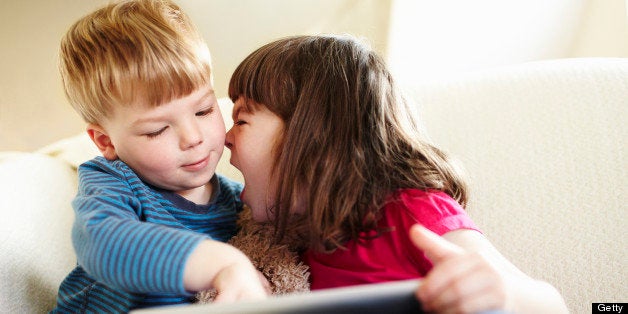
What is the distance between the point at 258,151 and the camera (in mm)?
940

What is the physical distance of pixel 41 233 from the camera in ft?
3.55

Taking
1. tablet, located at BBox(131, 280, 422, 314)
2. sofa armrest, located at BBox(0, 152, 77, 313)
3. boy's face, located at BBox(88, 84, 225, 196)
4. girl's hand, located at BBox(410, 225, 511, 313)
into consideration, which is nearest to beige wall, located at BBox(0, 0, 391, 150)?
sofa armrest, located at BBox(0, 152, 77, 313)

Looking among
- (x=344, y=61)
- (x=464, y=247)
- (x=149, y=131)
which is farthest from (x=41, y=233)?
(x=464, y=247)

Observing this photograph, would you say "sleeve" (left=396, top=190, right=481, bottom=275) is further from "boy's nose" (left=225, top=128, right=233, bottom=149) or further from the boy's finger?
"boy's nose" (left=225, top=128, right=233, bottom=149)

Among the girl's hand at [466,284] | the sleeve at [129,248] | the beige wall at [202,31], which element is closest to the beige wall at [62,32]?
the beige wall at [202,31]

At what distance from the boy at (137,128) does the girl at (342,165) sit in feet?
0.30

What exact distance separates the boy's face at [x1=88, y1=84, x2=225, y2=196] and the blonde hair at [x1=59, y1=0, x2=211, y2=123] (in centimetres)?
2

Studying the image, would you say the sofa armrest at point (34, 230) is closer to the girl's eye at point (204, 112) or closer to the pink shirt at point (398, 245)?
the girl's eye at point (204, 112)

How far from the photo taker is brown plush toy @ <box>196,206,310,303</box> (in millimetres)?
881

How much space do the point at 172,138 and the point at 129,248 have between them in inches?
8.9

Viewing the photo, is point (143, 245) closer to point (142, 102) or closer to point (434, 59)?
point (142, 102)

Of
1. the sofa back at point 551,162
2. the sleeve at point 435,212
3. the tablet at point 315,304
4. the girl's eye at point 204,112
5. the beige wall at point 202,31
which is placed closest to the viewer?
the tablet at point 315,304

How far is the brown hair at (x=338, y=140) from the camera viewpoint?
86 cm

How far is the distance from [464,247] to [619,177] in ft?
1.54
